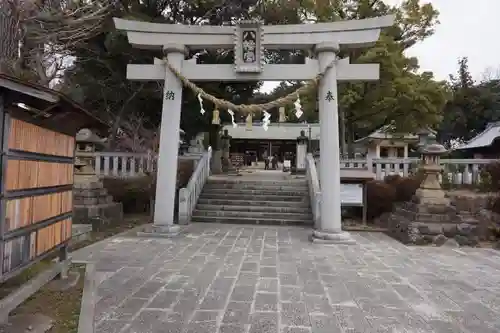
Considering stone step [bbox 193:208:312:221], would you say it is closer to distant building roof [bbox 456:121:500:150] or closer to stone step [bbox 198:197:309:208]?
stone step [bbox 198:197:309:208]

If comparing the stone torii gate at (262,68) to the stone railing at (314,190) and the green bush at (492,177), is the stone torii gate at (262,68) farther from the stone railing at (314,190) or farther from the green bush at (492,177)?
the green bush at (492,177)

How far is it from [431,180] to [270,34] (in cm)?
540

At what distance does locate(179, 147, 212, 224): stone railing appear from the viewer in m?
10.6

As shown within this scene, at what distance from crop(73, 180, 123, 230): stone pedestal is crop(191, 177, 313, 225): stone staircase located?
8.96ft

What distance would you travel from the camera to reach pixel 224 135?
23.3 metres

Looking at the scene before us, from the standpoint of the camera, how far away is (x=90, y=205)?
9.62m

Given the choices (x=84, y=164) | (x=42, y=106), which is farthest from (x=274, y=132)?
(x=42, y=106)

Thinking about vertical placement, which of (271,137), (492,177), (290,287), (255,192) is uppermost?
(271,137)

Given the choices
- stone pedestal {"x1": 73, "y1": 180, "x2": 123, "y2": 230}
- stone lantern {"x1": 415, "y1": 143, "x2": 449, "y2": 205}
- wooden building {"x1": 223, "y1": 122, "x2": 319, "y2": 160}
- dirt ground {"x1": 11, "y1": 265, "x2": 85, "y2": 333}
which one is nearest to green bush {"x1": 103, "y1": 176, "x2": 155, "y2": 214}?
stone pedestal {"x1": 73, "y1": 180, "x2": 123, "y2": 230}

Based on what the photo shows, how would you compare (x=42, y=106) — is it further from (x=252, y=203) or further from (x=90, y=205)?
(x=252, y=203)

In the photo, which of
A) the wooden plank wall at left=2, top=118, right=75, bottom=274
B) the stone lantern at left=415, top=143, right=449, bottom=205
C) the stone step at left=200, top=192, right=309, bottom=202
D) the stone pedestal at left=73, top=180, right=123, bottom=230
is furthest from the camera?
the stone step at left=200, top=192, right=309, bottom=202

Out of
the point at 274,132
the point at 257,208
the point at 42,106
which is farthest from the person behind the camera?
the point at 274,132

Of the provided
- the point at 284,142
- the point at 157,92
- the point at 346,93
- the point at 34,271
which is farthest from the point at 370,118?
the point at 34,271

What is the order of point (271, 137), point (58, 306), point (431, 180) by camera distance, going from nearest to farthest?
point (58, 306), point (431, 180), point (271, 137)
